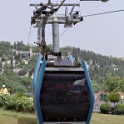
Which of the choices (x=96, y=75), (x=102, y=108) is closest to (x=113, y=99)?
(x=102, y=108)

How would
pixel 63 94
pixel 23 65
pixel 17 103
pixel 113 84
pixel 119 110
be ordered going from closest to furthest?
pixel 63 94, pixel 17 103, pixel 119 110, pixel 113 84, pixel 23 65

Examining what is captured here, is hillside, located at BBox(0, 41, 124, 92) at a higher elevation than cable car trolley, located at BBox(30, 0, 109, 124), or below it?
below

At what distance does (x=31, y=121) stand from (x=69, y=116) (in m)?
5.94

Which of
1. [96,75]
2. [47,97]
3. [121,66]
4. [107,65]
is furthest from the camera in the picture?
[121,66]

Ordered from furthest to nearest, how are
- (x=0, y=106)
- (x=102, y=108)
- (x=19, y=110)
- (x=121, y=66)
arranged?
(x=121, y=66) < (x=102, y=108) < (x=0, y=106) < (x=19, y=110)

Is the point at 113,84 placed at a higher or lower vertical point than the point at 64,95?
lower

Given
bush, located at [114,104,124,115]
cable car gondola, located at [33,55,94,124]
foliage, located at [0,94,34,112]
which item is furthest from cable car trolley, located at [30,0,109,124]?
bush, located at [114,104,124,115]

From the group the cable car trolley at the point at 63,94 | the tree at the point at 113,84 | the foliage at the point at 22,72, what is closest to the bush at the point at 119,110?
the cable car trolley at the point at 63,94

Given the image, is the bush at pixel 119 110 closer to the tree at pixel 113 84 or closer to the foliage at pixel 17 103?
the foliage at pixel 17 103

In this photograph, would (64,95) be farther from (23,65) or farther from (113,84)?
(23,65)

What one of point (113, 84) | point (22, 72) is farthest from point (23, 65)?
point (113, 84)

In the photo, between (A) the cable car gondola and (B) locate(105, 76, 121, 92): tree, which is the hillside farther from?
(A) the cable car gondola

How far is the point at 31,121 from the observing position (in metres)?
17.1

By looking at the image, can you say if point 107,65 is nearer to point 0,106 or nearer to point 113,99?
point 113,99
